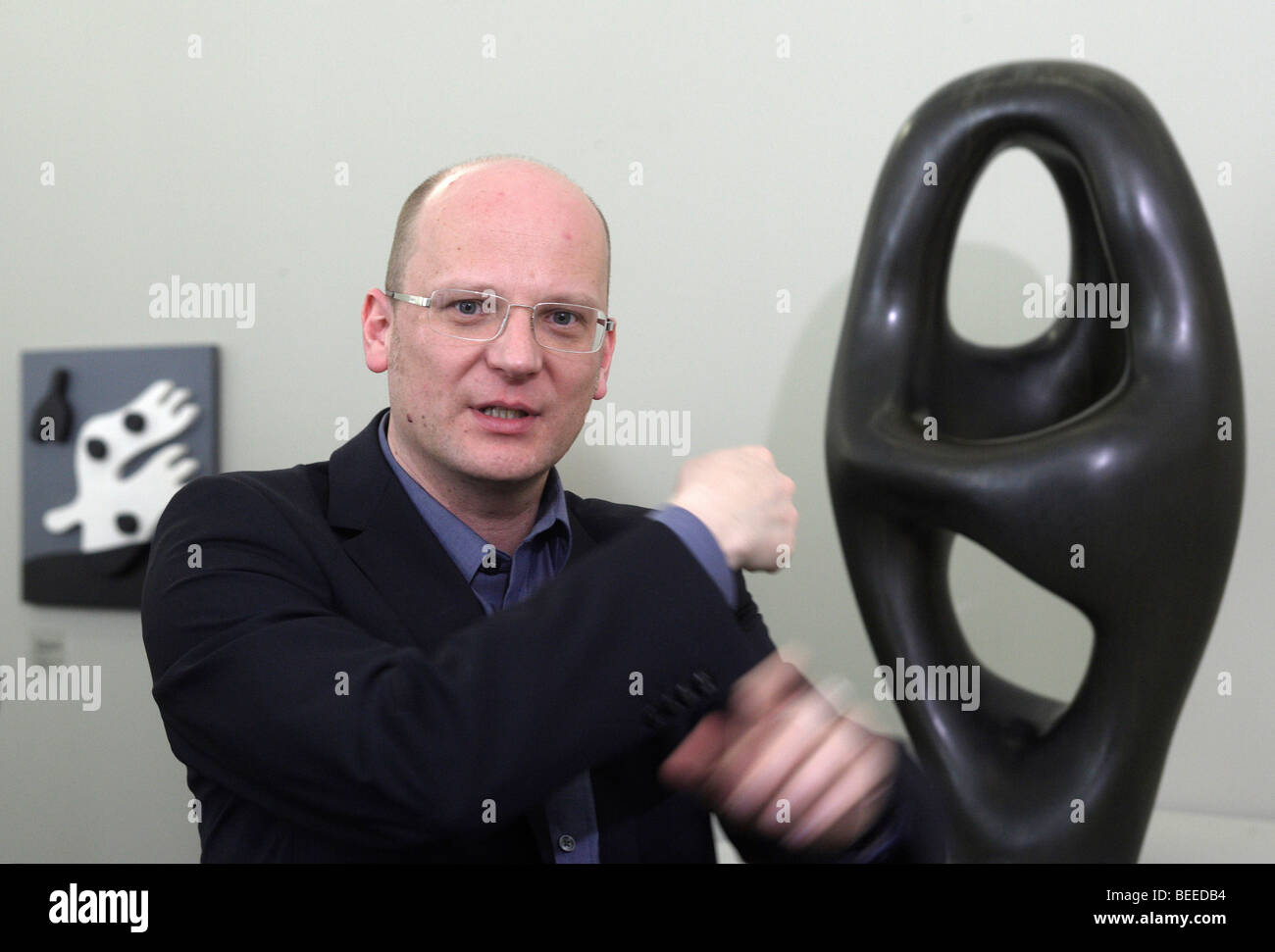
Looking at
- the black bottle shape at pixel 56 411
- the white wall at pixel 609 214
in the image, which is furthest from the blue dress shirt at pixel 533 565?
the black bottle shape at pixel 56 411

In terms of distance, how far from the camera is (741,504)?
70cm

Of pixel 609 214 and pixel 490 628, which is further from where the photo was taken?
pixel 609 214

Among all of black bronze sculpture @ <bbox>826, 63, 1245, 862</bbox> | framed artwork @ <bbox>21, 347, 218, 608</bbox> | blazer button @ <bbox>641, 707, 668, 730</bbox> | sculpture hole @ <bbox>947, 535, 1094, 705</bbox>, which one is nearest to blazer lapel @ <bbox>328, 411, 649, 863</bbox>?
blazer button @ <bbox>641, 707, 668, 730</bbox>

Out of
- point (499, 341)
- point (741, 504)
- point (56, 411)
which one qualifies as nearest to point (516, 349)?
point (499, 341)

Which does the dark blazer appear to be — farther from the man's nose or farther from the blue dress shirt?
the man's nose

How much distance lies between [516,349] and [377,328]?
0.20 meters

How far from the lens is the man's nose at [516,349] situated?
0.88 meters

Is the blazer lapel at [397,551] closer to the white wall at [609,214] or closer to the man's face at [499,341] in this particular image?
the man's face at [499,341]

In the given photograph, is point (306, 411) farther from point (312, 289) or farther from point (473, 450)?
point (473, 450)

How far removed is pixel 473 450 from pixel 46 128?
172 centimetres

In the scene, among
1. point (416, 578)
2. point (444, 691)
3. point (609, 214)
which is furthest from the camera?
point (609, 214)

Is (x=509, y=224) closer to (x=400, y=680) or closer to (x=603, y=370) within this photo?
(x=603, y=370)

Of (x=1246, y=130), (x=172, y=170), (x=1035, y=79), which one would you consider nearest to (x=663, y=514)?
(x=1035, y=79)

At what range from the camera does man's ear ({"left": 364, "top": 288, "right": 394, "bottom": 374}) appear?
1003 millimetres
